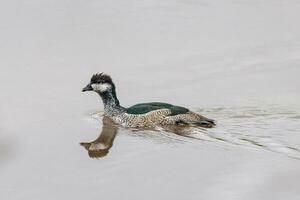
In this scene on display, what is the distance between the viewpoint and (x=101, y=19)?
26.8 meters

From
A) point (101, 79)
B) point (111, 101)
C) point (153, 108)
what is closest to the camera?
point (153, 108)

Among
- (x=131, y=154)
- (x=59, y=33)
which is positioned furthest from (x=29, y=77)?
(x=131, y=154)

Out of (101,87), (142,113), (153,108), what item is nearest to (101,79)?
(101,87)

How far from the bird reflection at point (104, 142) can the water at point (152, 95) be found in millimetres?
34

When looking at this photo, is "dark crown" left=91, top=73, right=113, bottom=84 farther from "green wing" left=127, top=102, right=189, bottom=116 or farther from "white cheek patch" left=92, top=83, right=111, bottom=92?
"green wing" left=127, top=102, right=189, bottom=116

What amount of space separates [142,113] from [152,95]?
2.04 m

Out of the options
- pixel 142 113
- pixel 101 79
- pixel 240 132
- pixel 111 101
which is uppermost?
pixel 101 79

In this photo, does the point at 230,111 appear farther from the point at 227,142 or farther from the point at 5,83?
the point at 5,83

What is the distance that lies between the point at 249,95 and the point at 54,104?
3.88 metres

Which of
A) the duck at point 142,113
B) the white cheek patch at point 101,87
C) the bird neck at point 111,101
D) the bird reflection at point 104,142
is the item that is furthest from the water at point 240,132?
the white cheek patch at point 101,87

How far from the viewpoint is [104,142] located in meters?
18.2

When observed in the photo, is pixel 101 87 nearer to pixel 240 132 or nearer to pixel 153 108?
pixel 153 108

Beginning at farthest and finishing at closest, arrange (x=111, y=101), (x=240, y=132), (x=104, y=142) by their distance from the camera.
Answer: (x=111, y=101)
(x=104, y=142)
(x=240, y=132)

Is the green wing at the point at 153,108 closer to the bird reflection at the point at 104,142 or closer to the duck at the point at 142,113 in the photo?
the duck at the point at 142,113
